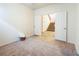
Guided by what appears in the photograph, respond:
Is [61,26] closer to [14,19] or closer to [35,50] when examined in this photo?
[35,50]

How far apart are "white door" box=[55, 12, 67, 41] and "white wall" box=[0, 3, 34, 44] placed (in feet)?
4.33

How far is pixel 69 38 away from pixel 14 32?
2274mm

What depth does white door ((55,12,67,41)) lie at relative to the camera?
13.7 ft

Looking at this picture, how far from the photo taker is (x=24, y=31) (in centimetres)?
439

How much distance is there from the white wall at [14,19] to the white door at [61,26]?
132 cm

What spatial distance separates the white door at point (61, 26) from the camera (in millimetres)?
4190

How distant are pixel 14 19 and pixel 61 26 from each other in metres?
2.05

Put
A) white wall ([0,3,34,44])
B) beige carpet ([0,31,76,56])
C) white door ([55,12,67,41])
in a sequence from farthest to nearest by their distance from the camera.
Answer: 1. white door ([55,12,67,41])
2. white wall ([0,3,34,44])
3. beige carpet ([0,31,76,56])

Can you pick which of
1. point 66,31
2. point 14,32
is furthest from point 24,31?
point 66,31

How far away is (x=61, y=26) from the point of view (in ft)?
14.3

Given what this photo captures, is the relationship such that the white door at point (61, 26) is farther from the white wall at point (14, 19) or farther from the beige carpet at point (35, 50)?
the white wall at point (14, 19)

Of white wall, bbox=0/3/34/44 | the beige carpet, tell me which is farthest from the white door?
white wall, bbox=0/3/34/44

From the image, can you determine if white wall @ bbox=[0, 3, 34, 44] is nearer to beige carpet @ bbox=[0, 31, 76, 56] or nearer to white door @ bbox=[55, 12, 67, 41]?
beige carpet @ bbox=[0, 31, 76, 56]

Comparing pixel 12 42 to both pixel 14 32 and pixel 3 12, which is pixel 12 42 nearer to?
pixel 14 32
